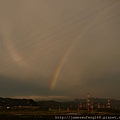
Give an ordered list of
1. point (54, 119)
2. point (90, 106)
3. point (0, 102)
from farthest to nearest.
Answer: point (0, 102), point (90, 106), point (54, 119)

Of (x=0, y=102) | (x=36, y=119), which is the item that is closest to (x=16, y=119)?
(x=36, y=119)

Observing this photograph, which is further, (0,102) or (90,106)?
(0,102)

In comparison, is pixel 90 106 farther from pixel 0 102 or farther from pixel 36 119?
pixel 0 102

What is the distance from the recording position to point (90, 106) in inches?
4727

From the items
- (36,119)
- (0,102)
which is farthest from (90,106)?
(0,102)

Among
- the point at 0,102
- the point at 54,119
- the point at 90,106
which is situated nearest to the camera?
the point at 54,119

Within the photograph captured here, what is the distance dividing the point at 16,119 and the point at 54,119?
10.3 metres

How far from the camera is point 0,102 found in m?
196

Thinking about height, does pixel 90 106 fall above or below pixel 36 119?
above

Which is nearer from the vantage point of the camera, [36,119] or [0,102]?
[36,119]

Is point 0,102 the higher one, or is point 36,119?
point 0,102

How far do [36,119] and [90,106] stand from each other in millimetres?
63036

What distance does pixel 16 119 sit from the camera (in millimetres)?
61094

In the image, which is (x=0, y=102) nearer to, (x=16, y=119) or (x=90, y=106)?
(x=90, y=106)
